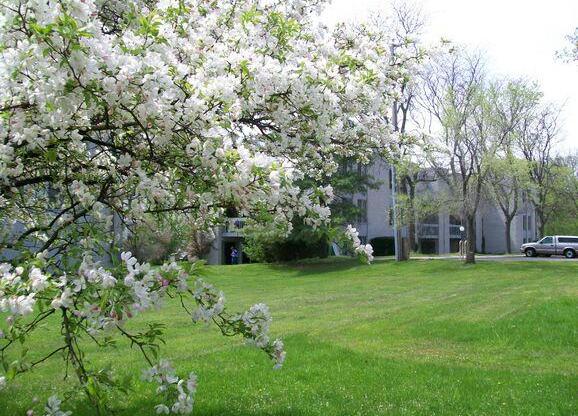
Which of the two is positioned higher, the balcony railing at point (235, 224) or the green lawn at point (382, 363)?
the balcony railing at point (235, 224)

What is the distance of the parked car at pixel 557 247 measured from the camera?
138ft

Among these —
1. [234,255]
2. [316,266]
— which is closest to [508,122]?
[316,266]

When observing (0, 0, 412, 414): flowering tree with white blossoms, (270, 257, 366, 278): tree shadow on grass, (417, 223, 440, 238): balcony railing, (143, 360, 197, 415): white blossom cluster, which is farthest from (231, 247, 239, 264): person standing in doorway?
(143, 360, 197, 415): white blossom cluster

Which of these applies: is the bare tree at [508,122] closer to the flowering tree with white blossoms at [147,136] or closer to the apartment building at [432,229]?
the apartment building at [432,229]

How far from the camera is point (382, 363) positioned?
319 inches

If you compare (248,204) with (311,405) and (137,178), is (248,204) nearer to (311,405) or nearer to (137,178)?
(137,178)

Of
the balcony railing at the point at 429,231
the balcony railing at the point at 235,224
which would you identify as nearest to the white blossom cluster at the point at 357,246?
the balcony railing at the point at 235,224

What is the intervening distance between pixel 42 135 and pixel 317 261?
34.6 m

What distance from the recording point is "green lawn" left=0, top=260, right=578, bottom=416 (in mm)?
6203

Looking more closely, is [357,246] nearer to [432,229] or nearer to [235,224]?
[235,224]

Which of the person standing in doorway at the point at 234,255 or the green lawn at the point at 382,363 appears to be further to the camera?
Result: the person standing in doorway at the point at 234,255

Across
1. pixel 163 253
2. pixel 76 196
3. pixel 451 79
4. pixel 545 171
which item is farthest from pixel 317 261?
pixel 76 196

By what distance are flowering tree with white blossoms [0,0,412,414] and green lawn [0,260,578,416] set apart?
2.14 ft

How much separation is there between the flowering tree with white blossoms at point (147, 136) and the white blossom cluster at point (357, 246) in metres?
0.01
